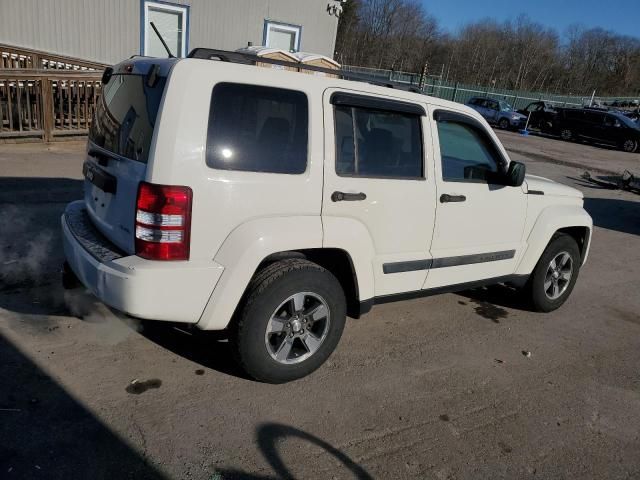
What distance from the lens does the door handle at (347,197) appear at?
3.22 meters

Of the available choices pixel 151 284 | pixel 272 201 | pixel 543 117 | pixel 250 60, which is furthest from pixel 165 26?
pixel 543 117

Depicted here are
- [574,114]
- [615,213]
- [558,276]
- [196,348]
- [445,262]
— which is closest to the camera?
[196,348]

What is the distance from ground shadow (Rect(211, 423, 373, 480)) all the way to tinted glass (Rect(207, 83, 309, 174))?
147 cm

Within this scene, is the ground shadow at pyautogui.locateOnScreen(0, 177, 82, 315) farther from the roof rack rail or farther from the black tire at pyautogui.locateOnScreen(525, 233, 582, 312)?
the black tire at pyautogui.locateOnScreen(525, 233, 582, 312)

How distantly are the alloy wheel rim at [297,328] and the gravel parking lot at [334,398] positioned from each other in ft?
0.74

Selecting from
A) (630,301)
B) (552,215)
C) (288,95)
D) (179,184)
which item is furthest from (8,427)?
(630,301)

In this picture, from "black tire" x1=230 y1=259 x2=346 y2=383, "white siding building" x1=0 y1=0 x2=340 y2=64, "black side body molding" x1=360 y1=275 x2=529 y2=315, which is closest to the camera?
"black tire" x1=230 y1=259 x2=346 y2=383

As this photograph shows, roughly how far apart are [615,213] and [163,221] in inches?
399

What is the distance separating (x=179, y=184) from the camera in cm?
272

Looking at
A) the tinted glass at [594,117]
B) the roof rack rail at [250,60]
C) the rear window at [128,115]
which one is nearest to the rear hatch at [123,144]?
the rear window at [128,115]

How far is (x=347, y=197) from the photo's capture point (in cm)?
326

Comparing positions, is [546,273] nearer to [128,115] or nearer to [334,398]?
[334,398]

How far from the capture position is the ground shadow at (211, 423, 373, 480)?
255 centimetres

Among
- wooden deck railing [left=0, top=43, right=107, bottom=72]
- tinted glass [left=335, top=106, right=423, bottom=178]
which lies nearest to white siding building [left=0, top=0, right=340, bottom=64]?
wooden deck railing [left=0, top=43, right=107, bottom=72]
